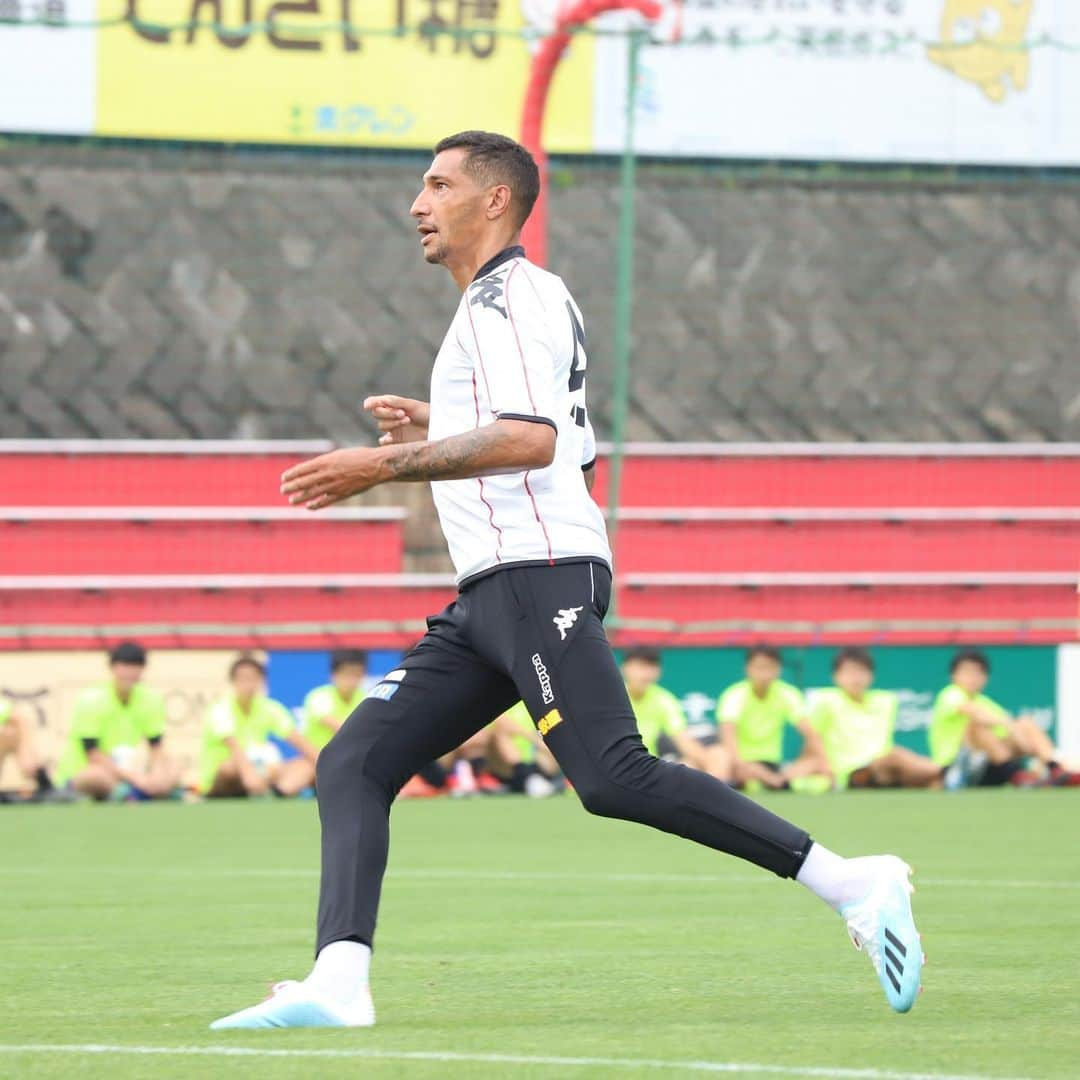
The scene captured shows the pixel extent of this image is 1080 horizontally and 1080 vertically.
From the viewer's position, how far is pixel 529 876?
10062mm

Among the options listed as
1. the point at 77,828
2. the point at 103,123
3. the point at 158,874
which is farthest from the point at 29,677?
the point at 103,123

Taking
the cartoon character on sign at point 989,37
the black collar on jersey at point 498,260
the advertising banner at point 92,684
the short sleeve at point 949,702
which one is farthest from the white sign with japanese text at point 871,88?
the black collar on jersey at point 498,260

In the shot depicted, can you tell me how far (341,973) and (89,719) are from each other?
10930 mm

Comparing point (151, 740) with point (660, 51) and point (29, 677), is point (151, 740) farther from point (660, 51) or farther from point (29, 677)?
point (660, 51)

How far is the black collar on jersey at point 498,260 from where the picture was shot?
5762mm

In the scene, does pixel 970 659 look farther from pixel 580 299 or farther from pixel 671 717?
pixel 580 299

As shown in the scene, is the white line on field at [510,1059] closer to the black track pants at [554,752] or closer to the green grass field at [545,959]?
the green grass field at [545,959]

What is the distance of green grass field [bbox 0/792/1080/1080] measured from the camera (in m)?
5.02

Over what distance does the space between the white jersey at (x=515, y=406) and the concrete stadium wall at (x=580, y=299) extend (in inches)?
654

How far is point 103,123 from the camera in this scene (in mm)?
22797

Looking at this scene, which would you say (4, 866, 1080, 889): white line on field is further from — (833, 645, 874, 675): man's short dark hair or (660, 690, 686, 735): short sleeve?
(833, 645, 874, 675): man's short dark hair

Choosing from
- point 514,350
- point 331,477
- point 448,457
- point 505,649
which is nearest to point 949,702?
point 505,649

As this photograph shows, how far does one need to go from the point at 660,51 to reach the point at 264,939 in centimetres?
1736

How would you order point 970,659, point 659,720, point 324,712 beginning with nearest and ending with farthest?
point 324,712 < point 659,720 < point 970,659
